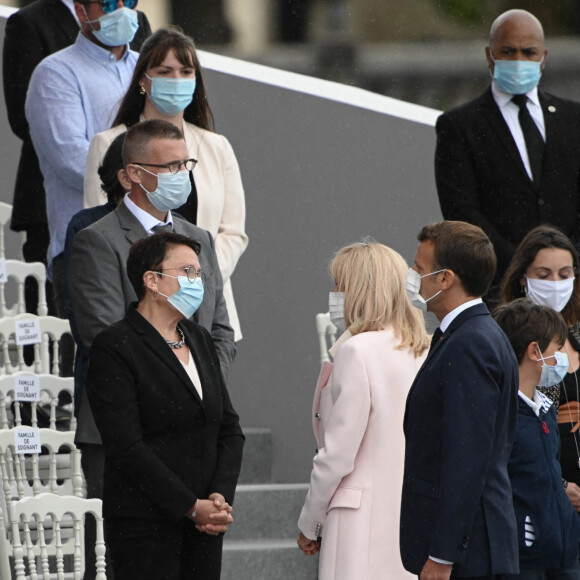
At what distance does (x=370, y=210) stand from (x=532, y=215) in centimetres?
205

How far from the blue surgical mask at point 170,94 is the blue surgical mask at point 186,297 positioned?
1.35 m

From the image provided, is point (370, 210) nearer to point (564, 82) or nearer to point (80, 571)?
point (80, 571)

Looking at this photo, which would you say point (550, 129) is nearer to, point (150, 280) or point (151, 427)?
point (150, 280)

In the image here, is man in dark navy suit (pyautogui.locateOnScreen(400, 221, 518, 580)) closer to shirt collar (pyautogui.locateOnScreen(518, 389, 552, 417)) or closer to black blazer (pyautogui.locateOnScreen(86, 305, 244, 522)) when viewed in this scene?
black blazer (pyautogui.locateOnScreen(86, 305, 244, 522))

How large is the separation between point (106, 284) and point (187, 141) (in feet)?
3.66

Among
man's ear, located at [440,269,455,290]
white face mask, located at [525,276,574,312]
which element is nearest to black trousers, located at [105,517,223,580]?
man's ear, located at [440,269,455,290]

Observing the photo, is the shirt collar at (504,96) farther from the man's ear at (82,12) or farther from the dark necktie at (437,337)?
the dark necktie at (437,337)

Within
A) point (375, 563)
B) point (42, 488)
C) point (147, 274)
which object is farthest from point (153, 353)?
point (42, 488)

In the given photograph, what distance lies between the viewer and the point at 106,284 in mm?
5316

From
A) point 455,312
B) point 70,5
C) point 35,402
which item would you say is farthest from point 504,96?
point 455,312

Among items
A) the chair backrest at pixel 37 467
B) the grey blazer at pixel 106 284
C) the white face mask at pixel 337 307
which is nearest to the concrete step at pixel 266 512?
the chair backrest at pixel 37 467

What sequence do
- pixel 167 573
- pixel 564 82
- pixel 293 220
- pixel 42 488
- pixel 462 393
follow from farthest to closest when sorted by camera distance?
pixel 564 82, pixel 293 220, pixel 42 488, pixel 167 573, pixel 462 393

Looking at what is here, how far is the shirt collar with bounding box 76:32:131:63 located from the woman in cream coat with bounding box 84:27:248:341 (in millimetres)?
572

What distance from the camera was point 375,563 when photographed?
16.3 ft
